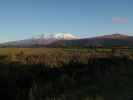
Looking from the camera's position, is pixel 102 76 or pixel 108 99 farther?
pixel 102 76

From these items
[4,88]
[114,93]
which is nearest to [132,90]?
[114,93]

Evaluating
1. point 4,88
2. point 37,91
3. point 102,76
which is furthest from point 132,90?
point 4,88

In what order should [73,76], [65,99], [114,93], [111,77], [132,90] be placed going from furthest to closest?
[111,77], [73,76], [132,90], [114,93], [65,99]

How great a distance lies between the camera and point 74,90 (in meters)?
10.3

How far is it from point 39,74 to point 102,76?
3.70m

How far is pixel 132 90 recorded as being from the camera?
10.5 m

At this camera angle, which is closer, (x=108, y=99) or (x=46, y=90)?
(x=108, y=99)

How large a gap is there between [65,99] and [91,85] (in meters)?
3.37

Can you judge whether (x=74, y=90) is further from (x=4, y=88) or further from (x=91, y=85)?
(x=4, y=88)

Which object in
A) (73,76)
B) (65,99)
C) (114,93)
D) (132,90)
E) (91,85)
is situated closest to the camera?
(65,99)

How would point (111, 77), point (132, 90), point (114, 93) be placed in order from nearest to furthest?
point (114, 93)
point (132, 90)
point (111, 77)

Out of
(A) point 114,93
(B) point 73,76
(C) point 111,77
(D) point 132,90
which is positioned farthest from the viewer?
(C) point 111,77

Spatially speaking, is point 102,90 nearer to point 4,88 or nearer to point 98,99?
point 98,99

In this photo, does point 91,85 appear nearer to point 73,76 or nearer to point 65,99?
point 73,76
